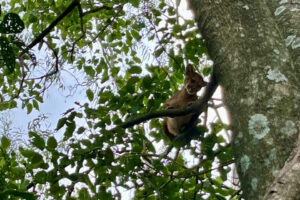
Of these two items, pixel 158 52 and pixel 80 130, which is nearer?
pixel 80 130

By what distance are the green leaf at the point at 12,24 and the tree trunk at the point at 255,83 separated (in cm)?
86

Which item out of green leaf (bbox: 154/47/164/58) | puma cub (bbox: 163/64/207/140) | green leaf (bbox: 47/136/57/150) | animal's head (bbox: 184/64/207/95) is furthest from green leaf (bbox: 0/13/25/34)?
animal's head (bbox: 184/64/207/95)

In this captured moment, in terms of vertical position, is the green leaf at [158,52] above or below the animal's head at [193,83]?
below

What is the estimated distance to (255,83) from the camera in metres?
2.15

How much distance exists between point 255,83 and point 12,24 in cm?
93

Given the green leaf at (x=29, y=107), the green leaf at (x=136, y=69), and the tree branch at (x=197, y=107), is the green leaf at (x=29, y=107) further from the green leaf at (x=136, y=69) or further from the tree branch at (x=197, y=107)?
the tree branch at (x=197, y=107)

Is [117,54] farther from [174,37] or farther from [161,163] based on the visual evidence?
[161,163]

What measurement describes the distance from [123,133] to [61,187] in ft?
1.87

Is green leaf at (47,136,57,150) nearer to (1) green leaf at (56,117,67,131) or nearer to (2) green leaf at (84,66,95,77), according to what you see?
(1) green leaf at (56,117,67,131)

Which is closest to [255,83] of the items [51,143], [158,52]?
[51,143]

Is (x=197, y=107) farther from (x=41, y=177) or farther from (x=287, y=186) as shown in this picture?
(x=287, y=186)

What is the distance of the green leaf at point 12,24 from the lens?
6.52ft

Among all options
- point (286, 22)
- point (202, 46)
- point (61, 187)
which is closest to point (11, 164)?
point (61, 187)

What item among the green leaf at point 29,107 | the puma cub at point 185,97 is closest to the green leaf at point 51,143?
the green leaf at point 29,107
